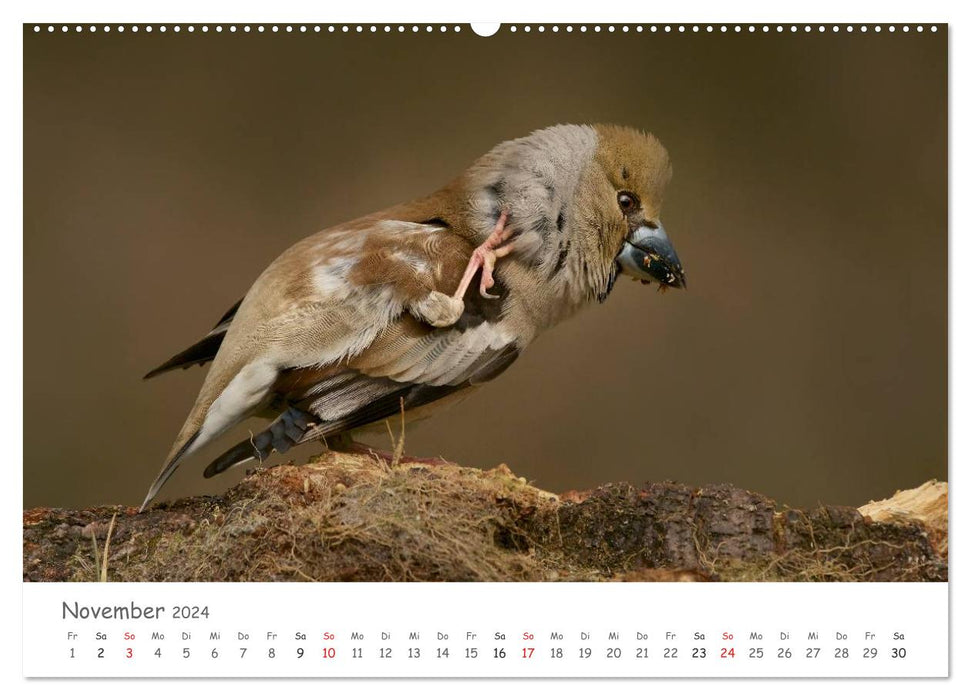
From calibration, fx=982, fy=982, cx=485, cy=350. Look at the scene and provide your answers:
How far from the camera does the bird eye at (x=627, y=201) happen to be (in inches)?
145

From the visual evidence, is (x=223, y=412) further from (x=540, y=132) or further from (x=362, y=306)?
(x=540, y=132)

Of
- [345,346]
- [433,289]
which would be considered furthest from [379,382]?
[433,289]

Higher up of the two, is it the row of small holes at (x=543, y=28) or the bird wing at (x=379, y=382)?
the row of small holes at (x=543, y=28)

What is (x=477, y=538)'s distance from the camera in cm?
302

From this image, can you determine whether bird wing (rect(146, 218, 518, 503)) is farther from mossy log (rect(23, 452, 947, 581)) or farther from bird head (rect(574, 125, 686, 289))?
bird head (rect(574, 125, 686, 289))

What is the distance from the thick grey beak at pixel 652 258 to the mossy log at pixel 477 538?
921 mm

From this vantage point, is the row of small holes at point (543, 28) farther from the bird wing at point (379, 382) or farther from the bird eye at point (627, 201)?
the bird wing at point (379, 382)
